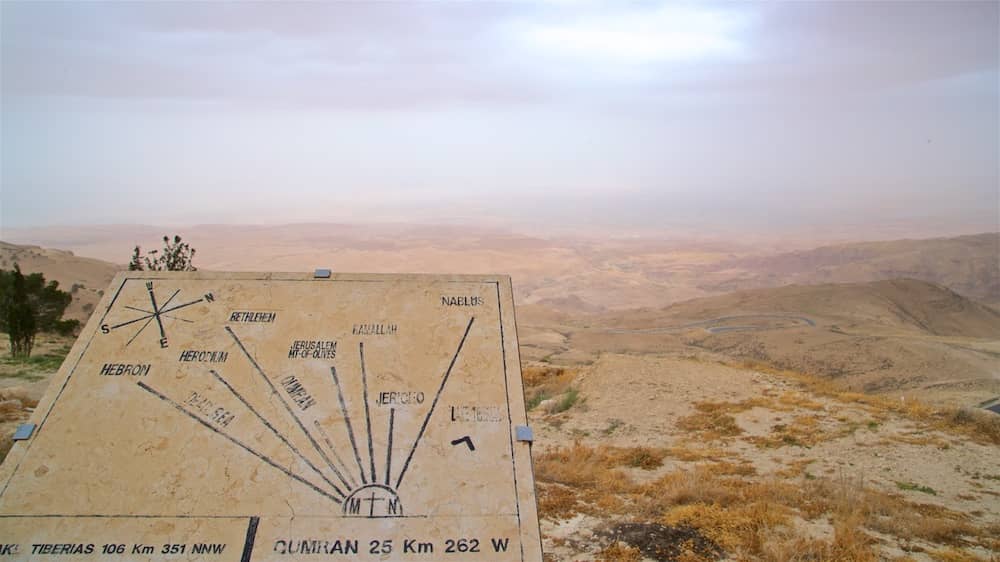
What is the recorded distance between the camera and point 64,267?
171ft

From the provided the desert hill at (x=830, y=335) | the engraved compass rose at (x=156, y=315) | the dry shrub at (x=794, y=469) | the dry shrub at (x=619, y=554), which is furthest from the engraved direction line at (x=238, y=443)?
the desert hill at (x=830, y=335)

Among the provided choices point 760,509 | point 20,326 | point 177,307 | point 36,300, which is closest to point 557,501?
point 760,509

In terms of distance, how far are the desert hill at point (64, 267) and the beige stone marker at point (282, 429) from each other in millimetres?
41104

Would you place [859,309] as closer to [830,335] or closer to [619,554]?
[830,335]

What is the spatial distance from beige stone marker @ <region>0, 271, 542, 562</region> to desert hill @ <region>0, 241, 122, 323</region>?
41.1 m

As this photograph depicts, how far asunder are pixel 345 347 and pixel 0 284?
23.9 metres

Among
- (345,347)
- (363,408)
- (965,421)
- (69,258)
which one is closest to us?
(363,408)

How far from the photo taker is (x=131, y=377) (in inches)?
204

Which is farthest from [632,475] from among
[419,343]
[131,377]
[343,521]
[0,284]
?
[0,284]

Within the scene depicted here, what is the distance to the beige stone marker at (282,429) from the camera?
4.29 metres

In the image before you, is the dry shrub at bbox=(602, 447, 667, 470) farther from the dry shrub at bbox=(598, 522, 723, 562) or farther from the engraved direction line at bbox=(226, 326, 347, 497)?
the engraved direction line at bbox=(226, 326, 347, 497)

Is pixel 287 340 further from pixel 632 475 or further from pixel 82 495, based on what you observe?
pixel 632 475

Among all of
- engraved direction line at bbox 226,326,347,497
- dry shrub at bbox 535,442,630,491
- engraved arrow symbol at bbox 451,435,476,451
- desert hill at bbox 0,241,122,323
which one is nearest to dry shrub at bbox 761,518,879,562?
dry shrub at bbox 535,442,630,491

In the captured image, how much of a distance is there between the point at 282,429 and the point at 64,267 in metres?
59.6
